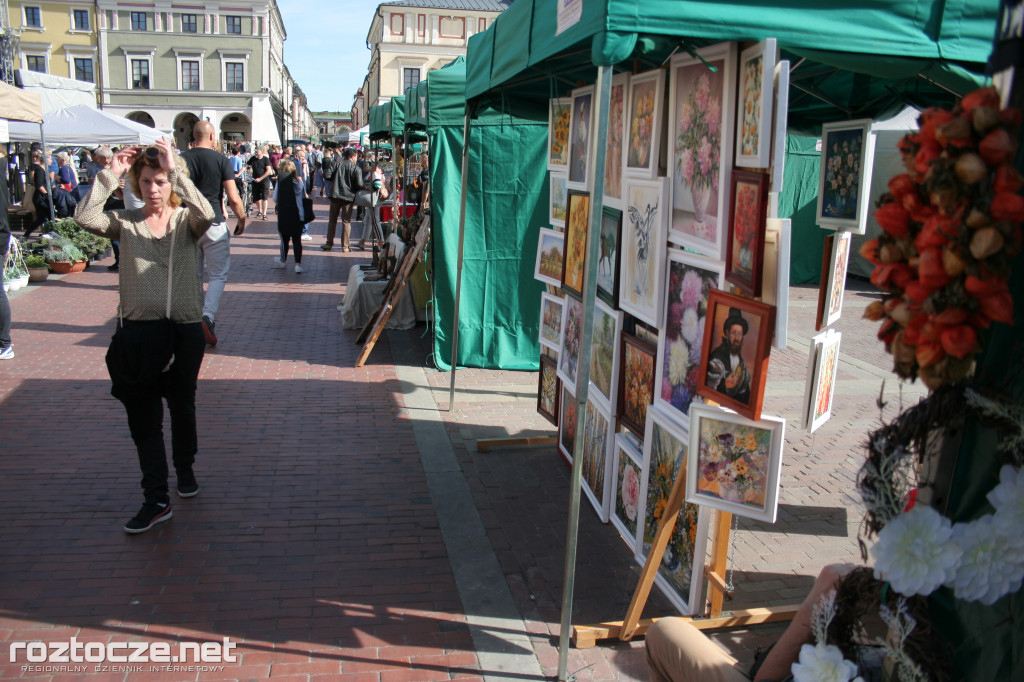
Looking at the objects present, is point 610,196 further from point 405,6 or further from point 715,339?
point 405,6

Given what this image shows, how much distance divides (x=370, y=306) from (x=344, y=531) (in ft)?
17.9

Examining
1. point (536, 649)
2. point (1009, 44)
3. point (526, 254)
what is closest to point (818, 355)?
point (536, 649)

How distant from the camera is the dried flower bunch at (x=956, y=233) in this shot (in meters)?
1.45

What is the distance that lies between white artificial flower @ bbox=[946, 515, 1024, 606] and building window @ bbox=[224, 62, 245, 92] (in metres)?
65.3

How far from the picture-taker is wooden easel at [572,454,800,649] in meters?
3.28

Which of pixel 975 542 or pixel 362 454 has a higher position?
pixel 975 542

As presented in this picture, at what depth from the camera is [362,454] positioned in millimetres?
5605

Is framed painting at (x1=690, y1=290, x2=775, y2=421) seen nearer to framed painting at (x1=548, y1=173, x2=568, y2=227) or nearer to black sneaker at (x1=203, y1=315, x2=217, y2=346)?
framed painting at (x1=548, y1=173, x2=568, y2=227)

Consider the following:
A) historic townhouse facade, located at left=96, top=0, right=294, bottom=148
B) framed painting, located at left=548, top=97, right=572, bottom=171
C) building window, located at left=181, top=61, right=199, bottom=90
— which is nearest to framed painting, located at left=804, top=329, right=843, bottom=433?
framed painting, located at left=548, top=97, right=572, bottom=171

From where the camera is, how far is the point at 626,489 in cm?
395

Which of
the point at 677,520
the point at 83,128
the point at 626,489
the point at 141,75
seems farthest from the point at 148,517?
the point at 141,75

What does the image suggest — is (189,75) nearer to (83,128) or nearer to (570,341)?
(83,128)

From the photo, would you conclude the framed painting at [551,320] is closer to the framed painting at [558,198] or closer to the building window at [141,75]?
the framed painting at [558,198]

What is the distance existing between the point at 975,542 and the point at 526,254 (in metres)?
6.28
